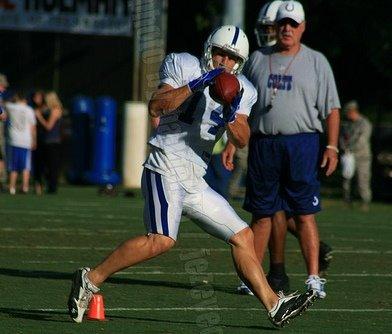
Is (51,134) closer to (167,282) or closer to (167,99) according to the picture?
(167,282)

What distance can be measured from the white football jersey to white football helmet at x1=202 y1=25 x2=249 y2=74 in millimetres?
69

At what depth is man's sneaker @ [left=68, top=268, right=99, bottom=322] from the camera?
7.73 metres

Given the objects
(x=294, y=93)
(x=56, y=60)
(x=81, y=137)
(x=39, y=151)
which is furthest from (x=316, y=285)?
(x=56, y=60)

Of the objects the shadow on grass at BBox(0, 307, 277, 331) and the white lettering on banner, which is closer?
the shadow on grass at BBox(0, 307, 277, 331)

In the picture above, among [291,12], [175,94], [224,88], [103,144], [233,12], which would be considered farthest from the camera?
[103,144]

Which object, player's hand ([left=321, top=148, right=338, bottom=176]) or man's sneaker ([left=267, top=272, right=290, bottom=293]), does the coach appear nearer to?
player's hand ([left=321, top=148, right=338, bottom=176])

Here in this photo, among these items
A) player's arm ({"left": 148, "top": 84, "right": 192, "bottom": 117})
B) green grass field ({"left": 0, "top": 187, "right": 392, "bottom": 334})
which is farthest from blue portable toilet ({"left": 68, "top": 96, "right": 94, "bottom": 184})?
player's arm ({"left": 148, "top": 84, "right": 192, "bottom": 117})

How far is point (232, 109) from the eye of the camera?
25.0 feet

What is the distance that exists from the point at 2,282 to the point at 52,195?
1164 centimetres

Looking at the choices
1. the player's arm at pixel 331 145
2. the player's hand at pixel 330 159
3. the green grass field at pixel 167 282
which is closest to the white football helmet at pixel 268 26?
the player's arm at pixel 331 145

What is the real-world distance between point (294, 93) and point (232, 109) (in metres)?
1.79

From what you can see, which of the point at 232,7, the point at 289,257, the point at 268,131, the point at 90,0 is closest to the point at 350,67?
the point at 90,0

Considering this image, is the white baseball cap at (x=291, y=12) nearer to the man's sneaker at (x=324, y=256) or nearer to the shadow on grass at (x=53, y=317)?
the man's sneaker at (x=324, y=256)

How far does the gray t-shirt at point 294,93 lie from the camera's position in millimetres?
9336
